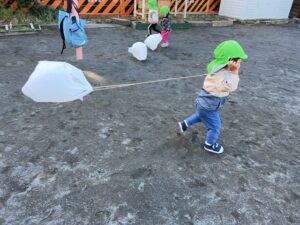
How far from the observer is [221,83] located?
3020mm

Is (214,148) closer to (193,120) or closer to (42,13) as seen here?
(193,120)

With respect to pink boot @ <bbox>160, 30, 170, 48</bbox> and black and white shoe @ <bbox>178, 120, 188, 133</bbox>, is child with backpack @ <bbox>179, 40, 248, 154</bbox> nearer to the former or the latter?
black and white shoe @ <bbox>178, 120, 188, 133</bbox>

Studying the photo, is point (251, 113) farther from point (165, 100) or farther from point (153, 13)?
point (153, 13)

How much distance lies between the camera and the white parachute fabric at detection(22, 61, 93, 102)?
2.96 m

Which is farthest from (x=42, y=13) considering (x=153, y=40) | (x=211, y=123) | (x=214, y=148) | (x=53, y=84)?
(x=214, y=148)

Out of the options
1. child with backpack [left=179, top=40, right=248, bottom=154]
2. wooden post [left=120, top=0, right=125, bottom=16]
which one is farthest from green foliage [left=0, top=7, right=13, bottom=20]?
child with backpack [left=179, top=40, right=248, bottom=154]

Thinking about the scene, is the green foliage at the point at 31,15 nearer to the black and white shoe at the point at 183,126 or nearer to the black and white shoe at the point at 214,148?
the black and white shoe at the point at 183,126

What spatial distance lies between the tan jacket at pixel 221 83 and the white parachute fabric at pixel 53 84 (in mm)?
1420

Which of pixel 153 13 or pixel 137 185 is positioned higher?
pixel 153 13

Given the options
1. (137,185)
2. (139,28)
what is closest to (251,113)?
(137,185)

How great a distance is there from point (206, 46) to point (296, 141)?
5.01 m

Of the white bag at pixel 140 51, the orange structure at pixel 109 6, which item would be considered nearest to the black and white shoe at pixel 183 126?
the white bag at pixel 140 51

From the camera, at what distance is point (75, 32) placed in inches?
182

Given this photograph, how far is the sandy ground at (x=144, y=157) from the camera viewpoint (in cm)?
245
